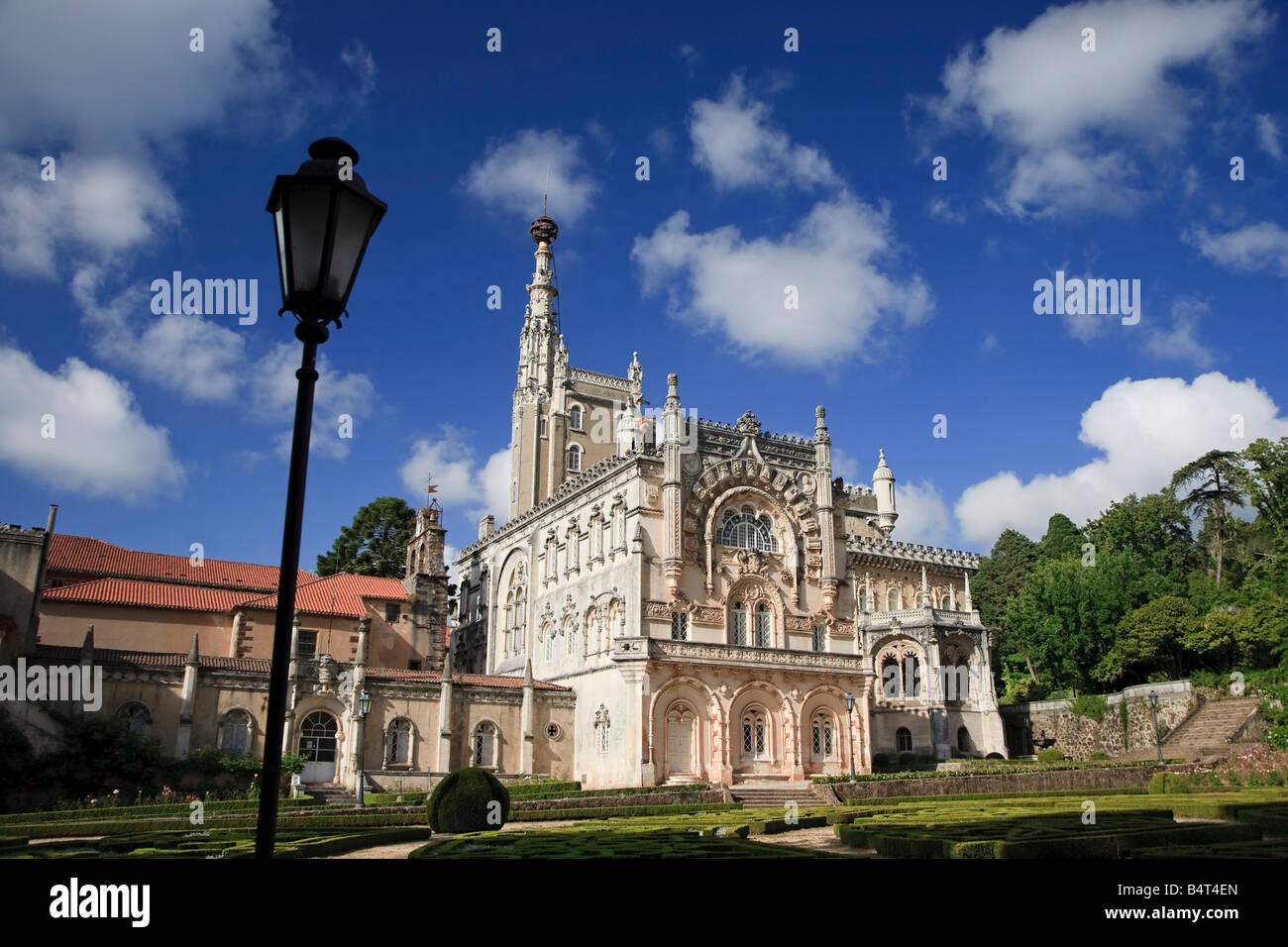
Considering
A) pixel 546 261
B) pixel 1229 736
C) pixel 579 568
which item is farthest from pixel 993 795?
pixel 546 261

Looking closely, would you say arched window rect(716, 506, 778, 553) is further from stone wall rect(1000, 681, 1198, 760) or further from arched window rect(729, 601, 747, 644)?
stone wall rect(1000, 681, 1198, 760)

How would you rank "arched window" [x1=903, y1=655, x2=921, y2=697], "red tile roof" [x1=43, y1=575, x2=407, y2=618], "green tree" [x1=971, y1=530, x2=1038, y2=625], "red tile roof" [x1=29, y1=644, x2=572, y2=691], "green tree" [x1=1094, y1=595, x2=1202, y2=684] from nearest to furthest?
"red tile roof" [x1=29, y1=644, x2=572, y2=691], "red tile roof" [x1=43, y1=575, x2=407, y2=618], "arched window" [x1=903, y1=655, x2=921, y2=697], "green tree" [x1=1094, y1=595, x2=1202, y2=684], "green tree" [x1=971, y1=530, x2=1038, y2=625]

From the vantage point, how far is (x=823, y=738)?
49.4m

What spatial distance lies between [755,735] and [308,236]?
44.7 metres

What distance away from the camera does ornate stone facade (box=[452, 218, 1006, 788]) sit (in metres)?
46.0

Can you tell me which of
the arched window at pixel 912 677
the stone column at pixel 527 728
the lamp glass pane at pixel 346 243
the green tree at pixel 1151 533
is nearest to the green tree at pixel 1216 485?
the green tree at pixel 1151 533

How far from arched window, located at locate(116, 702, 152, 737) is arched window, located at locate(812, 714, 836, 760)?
30015 mm

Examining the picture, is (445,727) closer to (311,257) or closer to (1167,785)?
(1167,785)

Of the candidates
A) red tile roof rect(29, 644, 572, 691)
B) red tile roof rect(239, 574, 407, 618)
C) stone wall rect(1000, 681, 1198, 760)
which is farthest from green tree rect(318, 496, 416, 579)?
stone wall rect(1000, 681, 1198, 760)

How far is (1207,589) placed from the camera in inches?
2517

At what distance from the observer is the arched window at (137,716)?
3744 cm

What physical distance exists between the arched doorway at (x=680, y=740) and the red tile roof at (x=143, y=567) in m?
22.2
